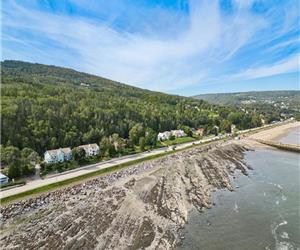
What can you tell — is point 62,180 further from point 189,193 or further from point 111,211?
point 189,193

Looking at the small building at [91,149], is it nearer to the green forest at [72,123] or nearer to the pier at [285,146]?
the green forest at [72,123]

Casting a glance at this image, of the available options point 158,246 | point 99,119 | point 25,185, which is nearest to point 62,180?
point 25,185

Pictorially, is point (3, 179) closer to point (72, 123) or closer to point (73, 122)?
point (72, 123)

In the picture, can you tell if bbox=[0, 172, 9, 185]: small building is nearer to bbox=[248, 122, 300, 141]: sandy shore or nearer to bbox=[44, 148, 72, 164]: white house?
bbox=[44, 148, 72, 164]: white house

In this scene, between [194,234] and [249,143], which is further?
[249,143]

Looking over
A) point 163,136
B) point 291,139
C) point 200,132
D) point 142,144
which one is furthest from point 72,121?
point 291,139

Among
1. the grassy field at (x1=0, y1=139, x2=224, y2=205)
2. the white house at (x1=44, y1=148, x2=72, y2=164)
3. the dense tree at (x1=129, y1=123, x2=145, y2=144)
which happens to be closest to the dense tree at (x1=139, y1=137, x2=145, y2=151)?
the dense tree at (x1=129, y1=123, x2=145, y2=144)

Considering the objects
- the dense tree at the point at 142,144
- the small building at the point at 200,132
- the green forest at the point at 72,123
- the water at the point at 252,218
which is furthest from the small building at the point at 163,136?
the water at the point at 252,218
